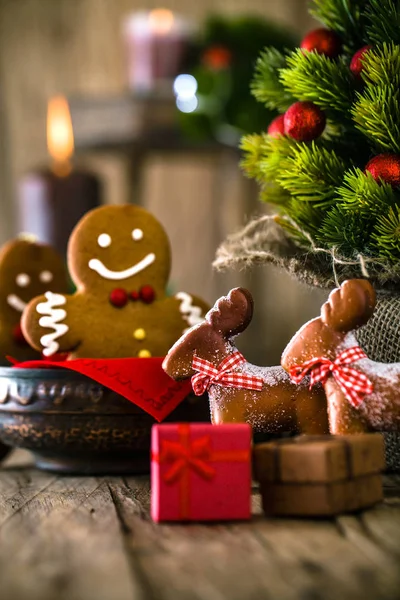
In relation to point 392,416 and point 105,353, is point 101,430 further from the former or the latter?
point 392,416

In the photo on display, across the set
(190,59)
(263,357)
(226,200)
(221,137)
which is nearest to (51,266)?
(263,357)

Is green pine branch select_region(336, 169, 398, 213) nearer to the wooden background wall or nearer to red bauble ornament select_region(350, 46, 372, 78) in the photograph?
red bauble ornament select_region(350, 46, 372, 78)

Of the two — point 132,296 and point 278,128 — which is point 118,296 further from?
point 278,128

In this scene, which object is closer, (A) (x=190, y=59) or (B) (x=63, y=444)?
(B) (x=63, y=444)

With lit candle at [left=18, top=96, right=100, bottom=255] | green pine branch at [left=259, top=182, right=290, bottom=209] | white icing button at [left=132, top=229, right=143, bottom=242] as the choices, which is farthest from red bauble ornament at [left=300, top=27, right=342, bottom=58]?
lit candle at [left=18, top=96, right=100, bottom=255]

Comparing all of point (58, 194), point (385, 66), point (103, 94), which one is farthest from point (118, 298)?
point (103, 94)

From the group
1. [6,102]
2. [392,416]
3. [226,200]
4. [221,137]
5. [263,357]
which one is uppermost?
[6,102]
